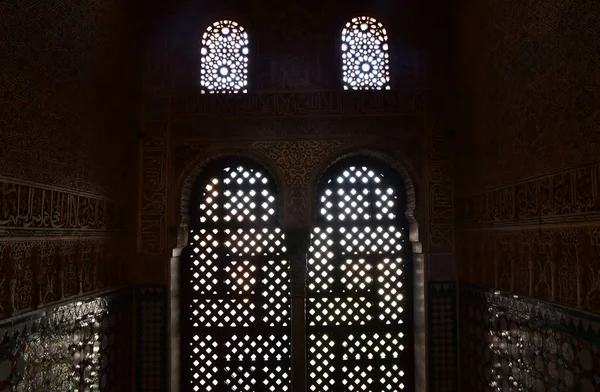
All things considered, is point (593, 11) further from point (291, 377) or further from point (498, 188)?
point (291, 377)

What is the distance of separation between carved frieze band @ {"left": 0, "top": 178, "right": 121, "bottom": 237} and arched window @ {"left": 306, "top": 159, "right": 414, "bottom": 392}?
240 centimetres

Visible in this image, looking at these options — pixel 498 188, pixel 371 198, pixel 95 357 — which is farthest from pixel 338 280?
pixel 95 357

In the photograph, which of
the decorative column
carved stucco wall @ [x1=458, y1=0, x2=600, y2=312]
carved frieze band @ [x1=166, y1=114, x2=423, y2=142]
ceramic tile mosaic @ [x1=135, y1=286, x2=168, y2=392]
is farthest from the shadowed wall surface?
carved stucco wall @ [x1=458, y1=0, x2=600, y2=312]

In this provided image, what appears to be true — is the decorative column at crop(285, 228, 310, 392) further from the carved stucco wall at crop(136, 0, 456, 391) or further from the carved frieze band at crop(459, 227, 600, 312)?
the carved frieze band at crop(459, 227, 600, 312)

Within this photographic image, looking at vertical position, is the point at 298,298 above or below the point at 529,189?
below

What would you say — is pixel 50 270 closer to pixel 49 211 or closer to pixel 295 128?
pixel 49 211

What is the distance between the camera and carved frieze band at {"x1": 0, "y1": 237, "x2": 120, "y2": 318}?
2.86 m

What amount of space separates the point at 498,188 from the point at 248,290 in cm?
300

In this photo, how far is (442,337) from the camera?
487 cm

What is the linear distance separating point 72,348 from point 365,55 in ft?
13.8

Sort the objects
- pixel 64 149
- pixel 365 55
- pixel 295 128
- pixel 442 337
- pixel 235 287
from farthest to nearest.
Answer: pixel 235 287
pixel 365 55
pixel 295 128
pixel 442 337
pixel 64 149

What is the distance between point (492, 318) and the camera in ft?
13.5

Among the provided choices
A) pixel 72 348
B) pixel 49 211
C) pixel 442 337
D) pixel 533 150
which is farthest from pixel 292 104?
pixel 72 348

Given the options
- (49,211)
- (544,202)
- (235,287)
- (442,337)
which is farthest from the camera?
(235,287)
